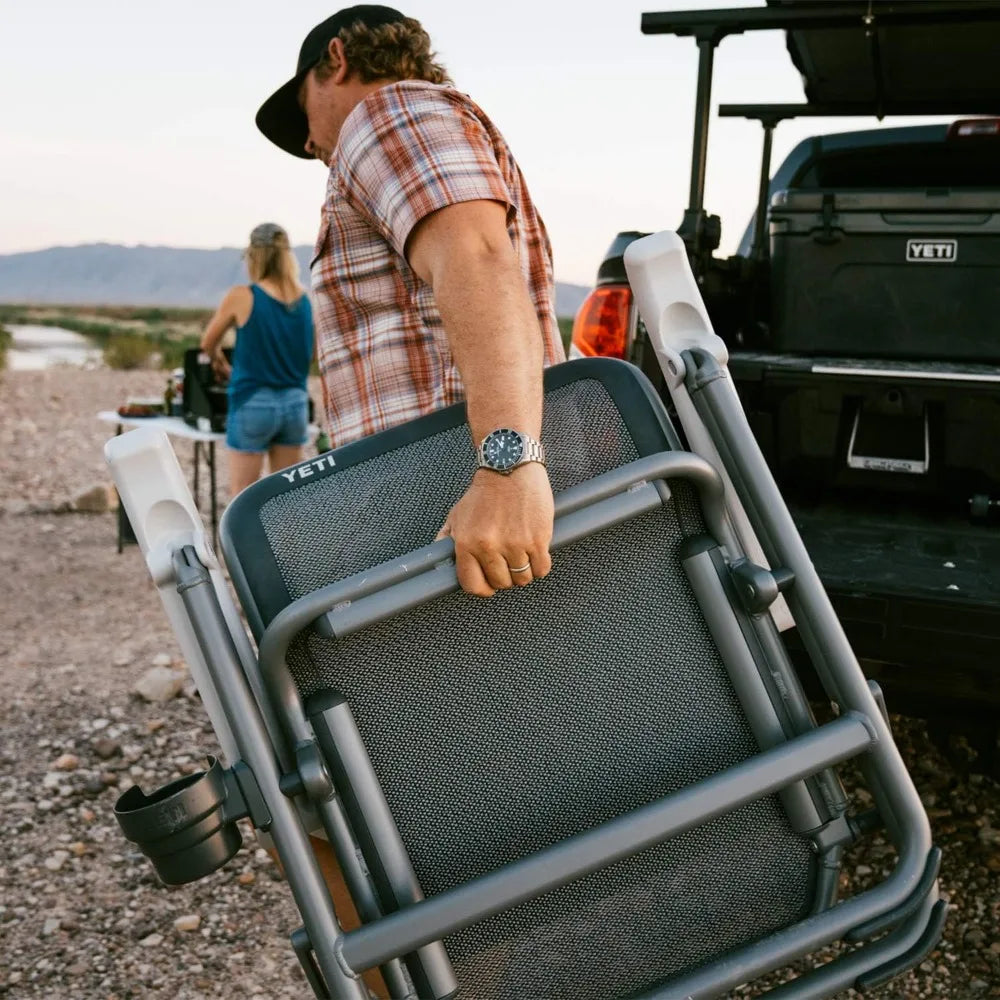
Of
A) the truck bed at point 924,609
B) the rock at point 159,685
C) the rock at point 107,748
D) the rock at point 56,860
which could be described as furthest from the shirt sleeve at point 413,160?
the rock at point 159,685

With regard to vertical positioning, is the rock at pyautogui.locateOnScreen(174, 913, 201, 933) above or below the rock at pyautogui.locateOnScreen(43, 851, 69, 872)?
below

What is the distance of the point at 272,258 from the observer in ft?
18.9

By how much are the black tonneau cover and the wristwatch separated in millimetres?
1883

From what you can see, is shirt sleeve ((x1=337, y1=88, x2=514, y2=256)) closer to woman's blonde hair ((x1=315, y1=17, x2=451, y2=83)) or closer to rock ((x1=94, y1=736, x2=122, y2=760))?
woman's blonde hair ((x1=315, y1=17, x2=451, y2=83))

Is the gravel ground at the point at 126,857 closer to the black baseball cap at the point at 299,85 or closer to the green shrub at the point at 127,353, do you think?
the black baseball cap at the point at 299,85

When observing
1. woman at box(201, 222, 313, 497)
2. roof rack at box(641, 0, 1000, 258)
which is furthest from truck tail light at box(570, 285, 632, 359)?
woman at box(201, 222, 313, 497)

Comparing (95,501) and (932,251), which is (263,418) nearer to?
(95,501)

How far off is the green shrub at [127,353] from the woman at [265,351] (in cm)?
1779

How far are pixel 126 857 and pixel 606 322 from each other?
2.11m

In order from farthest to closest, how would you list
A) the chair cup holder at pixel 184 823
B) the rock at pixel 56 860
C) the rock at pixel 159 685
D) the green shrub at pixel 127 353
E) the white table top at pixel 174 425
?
the green shrub at pixel 127 353, the white table top at pixel 174 425, the rock at pixel 159 685, the rock at pixel 56 860, the chair cup holder at pixel 184 823

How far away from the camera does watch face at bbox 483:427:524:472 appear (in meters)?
1.37

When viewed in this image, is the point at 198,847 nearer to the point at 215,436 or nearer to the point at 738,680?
the point at 738,680

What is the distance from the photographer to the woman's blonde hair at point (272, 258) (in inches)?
223

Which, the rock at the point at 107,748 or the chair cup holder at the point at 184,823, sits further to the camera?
the rock at the point at 107,748
